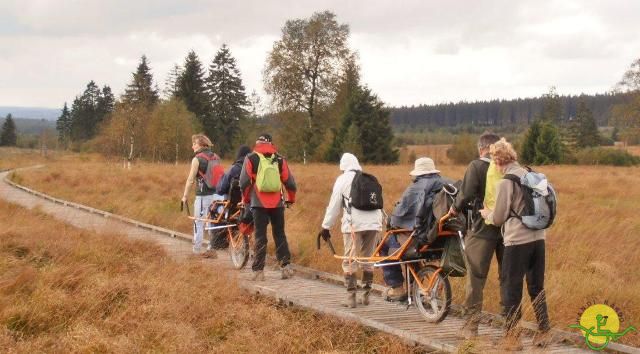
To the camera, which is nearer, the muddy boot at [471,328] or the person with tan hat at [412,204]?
the muddy boot at [471,328]

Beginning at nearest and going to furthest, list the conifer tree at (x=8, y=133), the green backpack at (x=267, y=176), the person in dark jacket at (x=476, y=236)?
the person in dark jacket at (x=476, y=236)
the green backpack at (x=267, y=176)
the conifer tree at (x=8, y=133)

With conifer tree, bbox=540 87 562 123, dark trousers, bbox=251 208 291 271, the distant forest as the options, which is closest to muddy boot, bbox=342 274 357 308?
dark trousers, bbox=251 208 291 271

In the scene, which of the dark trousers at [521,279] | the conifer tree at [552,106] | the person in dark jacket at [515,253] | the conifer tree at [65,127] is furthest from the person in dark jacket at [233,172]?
the conifer tree at [65,127]

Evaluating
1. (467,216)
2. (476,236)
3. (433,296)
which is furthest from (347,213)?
(476,236)

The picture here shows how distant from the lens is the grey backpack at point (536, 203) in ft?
19.9

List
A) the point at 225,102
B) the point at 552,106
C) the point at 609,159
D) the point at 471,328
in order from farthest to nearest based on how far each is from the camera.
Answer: the point at 552,106
the point at 225,102
the point at 609,159
the point at 471,328

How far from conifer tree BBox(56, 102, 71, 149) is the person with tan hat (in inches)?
3878

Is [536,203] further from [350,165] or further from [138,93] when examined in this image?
[138,93]

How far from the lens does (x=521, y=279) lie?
6.34 meters

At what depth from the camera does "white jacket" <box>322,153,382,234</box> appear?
787 cm

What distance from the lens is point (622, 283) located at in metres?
9.10

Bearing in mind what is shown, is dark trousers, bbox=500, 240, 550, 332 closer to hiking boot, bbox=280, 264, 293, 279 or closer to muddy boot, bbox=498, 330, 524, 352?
muddy boot, bbox=498, 330, 524, 352

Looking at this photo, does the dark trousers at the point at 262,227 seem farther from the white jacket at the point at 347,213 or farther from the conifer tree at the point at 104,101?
the conifer tree at the point at 104,101

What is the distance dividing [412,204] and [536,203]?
1593mm
